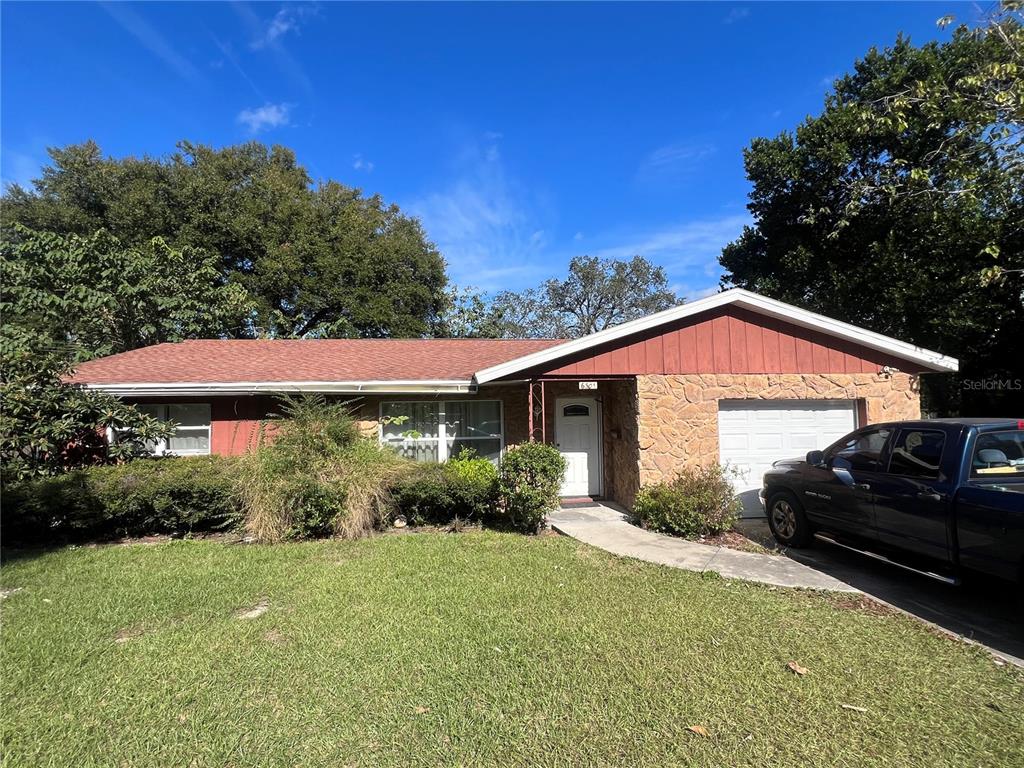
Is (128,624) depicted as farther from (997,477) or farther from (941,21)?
(941,21)

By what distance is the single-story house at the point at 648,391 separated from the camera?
988cm

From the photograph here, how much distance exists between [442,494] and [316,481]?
6.52 feet

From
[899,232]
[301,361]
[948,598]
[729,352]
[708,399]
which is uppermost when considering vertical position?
[899,232]

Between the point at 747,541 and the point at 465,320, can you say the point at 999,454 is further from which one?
the point at 465,320

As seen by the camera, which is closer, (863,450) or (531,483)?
(863,450)

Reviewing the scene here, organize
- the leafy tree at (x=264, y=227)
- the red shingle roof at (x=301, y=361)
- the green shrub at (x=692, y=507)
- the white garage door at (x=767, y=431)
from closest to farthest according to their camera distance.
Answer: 1. the green shrub at (x=692, y=507)
2. the white garage door at (x=767, y=431)
3. the red shingle roof at (x=301, y=361)
4. the leafy tree at (x=264, y=227)

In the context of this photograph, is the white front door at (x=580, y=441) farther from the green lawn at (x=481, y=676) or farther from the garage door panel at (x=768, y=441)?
the green lawn at (x=481, y=676)

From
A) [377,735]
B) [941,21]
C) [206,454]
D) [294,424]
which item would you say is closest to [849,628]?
[377,735]

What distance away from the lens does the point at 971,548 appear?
4.93 meters

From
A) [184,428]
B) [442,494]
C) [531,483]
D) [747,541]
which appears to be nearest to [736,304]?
[747,541]

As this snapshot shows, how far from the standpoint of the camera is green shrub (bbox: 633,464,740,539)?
848 cm

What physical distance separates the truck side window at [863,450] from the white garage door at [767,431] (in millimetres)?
3046

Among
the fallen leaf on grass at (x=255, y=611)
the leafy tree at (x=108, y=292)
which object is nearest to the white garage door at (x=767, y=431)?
the fallen leaf on grass at (x=255, y=611)

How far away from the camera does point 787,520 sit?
7.85m
